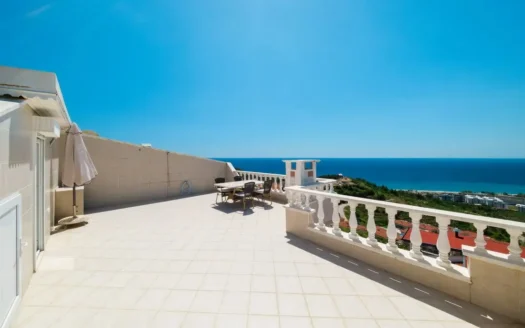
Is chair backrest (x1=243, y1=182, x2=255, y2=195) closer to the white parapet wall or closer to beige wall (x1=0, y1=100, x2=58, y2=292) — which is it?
the white parapet wall

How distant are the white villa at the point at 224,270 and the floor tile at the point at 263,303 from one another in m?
0.01

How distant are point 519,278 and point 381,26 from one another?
6.74 meters

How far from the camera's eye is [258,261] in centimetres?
334

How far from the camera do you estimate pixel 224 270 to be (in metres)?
3.07

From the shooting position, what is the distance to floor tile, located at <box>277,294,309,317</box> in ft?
7.18

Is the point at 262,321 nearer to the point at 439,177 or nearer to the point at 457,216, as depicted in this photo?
the point at 457,216

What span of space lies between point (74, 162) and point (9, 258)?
12.6 feet

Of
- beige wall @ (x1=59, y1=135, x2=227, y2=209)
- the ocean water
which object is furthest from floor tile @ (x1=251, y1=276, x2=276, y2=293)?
the ocean water

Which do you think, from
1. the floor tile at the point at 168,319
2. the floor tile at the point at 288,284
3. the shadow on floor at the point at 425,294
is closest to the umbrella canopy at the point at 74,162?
the floor tile at the point at 168,319

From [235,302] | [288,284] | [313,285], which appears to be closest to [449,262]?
[313,285]

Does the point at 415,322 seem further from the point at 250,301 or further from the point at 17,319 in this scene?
the point at 17,319

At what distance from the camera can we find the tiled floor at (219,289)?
2.11m

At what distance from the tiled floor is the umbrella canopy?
1358 mm

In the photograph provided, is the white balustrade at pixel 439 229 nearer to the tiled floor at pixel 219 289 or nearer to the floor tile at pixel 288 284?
the tiled floor at pixel 219 289
